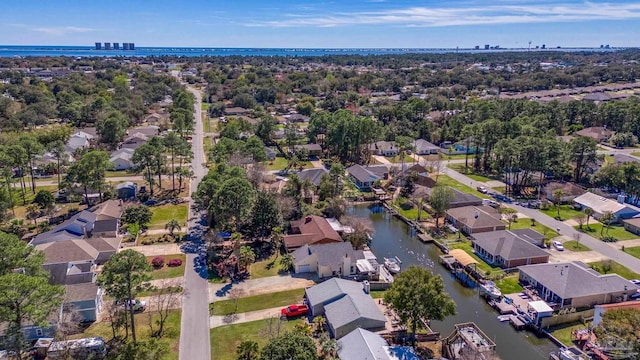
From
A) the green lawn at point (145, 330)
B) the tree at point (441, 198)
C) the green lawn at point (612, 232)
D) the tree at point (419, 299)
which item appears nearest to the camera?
the tree at point (419, 299)

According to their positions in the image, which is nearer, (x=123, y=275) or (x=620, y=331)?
(x=620, y=331)

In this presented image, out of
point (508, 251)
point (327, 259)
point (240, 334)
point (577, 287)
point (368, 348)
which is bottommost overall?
point (240, 334)

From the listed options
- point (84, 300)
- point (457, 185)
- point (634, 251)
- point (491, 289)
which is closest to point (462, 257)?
point (491, 289)

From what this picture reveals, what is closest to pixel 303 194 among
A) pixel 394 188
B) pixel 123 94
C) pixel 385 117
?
pixel 394 188

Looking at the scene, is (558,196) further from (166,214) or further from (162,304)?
(166,214)

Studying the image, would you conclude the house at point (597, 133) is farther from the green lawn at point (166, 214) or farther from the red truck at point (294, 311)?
the red truck at point (294, 311)

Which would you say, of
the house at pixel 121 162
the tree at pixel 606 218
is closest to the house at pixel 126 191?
the house at pixel 121 162

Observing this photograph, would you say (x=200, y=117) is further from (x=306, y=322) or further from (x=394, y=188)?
(x=306, y=322)
